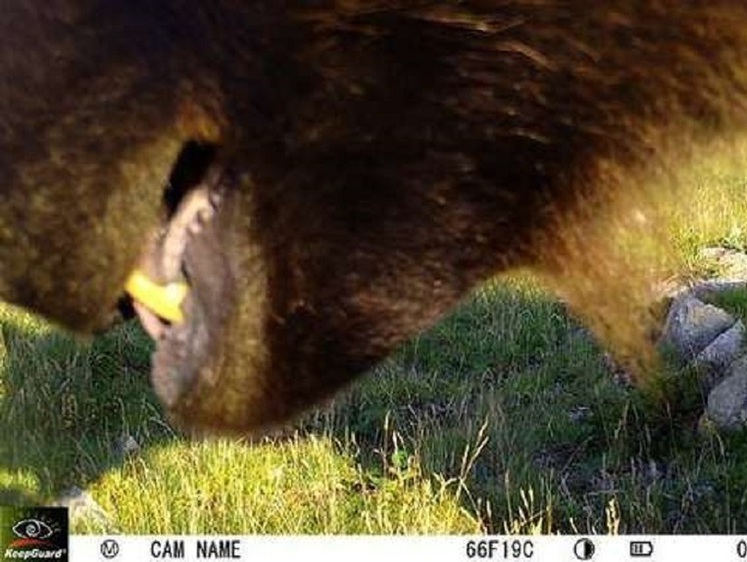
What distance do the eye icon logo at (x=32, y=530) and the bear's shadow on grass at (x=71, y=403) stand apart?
1.25 ft

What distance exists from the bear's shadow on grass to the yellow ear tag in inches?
41.3

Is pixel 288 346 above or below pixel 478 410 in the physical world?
above

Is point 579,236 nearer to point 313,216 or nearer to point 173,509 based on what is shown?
point 313,216

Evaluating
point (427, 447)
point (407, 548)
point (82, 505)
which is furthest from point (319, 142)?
point (427, 447)

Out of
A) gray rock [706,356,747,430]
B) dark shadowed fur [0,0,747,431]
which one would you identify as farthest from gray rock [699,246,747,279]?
dark shadowed fur [0,0,747,431]

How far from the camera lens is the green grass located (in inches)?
56.2

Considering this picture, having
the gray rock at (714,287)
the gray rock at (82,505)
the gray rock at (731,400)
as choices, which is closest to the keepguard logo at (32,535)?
the gray rock at (82,505)

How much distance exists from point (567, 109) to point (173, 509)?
3.31 ft

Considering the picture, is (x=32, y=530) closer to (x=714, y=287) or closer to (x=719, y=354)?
(x=719, y=354)

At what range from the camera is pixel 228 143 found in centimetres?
43

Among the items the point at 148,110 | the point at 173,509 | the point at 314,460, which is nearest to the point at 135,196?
the point at 148,110

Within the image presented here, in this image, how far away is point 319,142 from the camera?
17.3 inches

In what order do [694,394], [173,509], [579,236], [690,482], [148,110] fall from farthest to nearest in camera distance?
[694,394]
[690,482]
[173,509]
[579,236]
[148,110]

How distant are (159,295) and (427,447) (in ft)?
3.63
